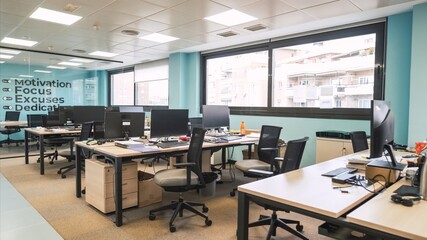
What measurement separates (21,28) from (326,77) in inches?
208

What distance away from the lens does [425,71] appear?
3.46 meters

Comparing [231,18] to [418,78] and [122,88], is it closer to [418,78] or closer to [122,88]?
[418,78]

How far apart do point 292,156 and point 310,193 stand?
881 mm

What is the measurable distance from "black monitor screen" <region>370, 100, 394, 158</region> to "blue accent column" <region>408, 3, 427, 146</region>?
1.94 meters

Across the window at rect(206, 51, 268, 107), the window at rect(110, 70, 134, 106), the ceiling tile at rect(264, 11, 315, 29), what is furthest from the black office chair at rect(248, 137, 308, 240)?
the window at rect(110, 70, 134, 106)

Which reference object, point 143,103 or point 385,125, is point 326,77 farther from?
point 143,103

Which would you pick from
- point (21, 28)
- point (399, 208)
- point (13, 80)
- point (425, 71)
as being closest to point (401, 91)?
point (425, 71)

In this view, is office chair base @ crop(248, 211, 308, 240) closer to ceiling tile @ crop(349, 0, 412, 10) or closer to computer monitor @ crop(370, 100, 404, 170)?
computer monitor @ crop(370, 100, 404, 170)

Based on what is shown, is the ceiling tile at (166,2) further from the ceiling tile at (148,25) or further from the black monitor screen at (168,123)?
the black monitor screen at (168,123)

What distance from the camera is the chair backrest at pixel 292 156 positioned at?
242 cm

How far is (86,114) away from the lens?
5055 mm

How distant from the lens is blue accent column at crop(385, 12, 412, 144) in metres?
3.75

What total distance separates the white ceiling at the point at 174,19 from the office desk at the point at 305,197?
2.43 metres

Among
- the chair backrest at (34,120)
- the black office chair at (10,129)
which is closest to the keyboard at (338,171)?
the chair backrest at (34,120)
